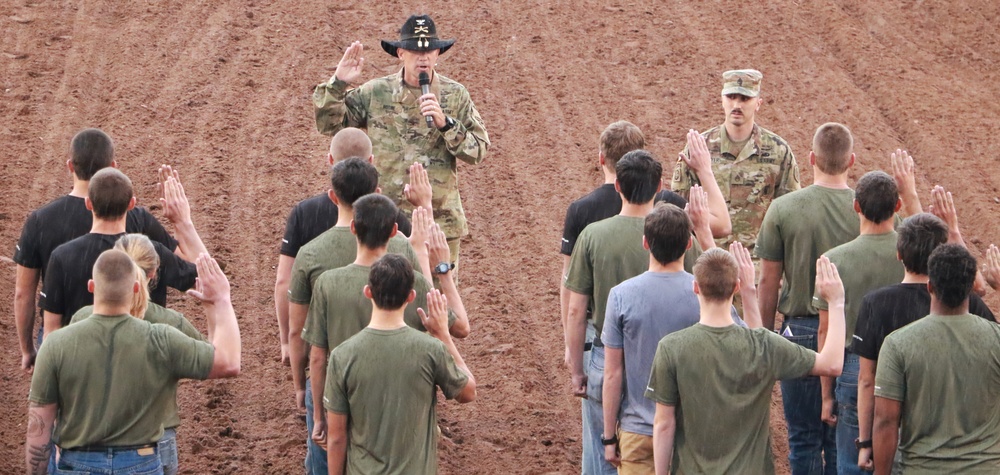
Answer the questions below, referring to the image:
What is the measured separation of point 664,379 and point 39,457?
298 cm

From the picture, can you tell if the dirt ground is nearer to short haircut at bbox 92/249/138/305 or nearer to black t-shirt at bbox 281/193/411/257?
black t-shirt at bbox 281/193/411/257

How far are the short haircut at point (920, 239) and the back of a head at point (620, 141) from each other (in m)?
1.66

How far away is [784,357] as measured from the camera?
215 inches

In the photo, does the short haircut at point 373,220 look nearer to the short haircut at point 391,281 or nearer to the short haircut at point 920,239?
the short haircut at point 391,281

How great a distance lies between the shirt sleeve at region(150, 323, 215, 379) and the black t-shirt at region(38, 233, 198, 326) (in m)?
0.85

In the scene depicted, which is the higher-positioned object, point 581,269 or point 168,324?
point 581,269

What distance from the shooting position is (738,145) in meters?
8.31

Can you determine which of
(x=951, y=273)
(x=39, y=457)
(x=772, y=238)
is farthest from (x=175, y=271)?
(x=951, y=273)

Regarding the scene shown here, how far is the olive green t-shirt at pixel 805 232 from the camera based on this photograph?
700 cm

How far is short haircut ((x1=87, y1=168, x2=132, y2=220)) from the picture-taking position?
20.6 feet

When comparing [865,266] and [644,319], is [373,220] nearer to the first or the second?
[644,319]

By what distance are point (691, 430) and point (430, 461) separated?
→ 1.24 metres

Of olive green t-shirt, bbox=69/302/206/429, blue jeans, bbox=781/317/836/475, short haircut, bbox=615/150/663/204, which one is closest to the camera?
olive green t-shirt, bbox=69/302/206/429

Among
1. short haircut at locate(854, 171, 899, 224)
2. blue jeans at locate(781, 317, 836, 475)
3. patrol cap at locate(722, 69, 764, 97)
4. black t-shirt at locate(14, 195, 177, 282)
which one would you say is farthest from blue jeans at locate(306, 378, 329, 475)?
patrol cap at locate(722, 69, 764, 97)
